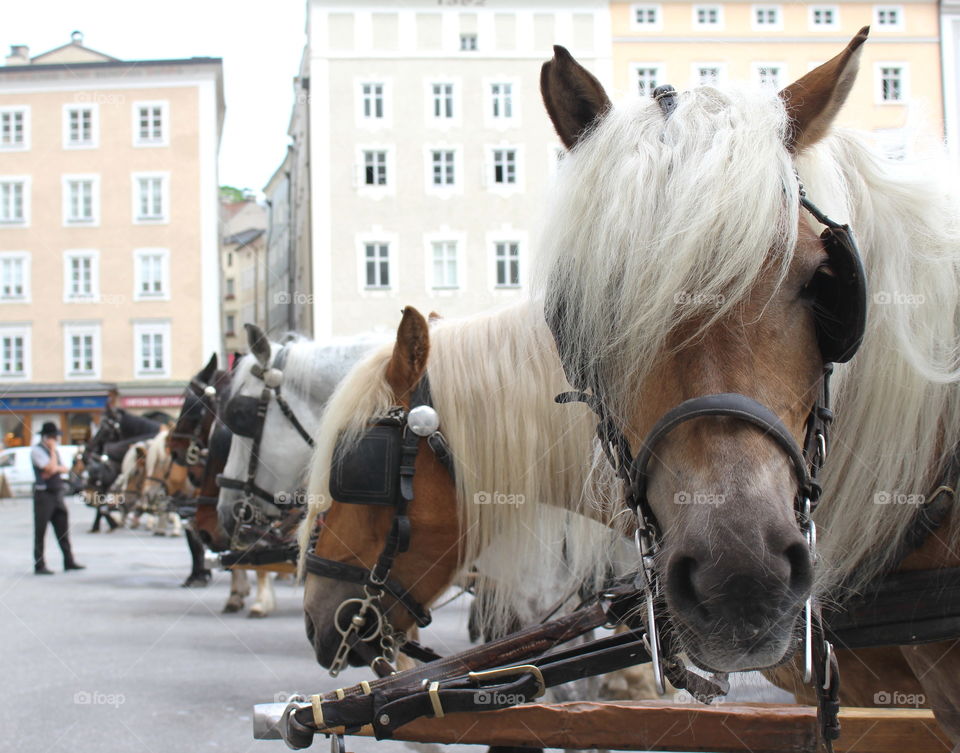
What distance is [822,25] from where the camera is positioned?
29328mm

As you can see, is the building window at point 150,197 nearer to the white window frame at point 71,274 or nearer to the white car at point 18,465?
the white window frame at point 71,274

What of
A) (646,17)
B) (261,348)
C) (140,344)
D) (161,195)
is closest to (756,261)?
(261,348)

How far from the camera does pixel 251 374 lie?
5.11 metres

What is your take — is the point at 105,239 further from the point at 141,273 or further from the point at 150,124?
the point at 150,124

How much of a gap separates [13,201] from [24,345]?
5847 mm

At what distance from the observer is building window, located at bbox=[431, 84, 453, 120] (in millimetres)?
30812

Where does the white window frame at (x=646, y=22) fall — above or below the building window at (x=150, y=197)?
above

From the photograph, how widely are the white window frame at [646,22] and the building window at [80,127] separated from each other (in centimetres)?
2091

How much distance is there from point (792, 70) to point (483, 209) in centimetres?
1089

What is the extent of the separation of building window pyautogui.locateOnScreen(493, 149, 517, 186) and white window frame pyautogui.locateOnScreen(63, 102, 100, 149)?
1667cm

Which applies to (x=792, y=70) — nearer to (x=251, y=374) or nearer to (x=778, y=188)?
(x=251, y=374)

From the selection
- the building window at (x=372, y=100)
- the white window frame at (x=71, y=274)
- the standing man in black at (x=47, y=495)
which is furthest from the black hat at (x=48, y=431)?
the white window frame at (x=71, y=274)

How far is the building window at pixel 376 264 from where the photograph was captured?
29.5 metres

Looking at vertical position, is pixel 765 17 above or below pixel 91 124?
above
